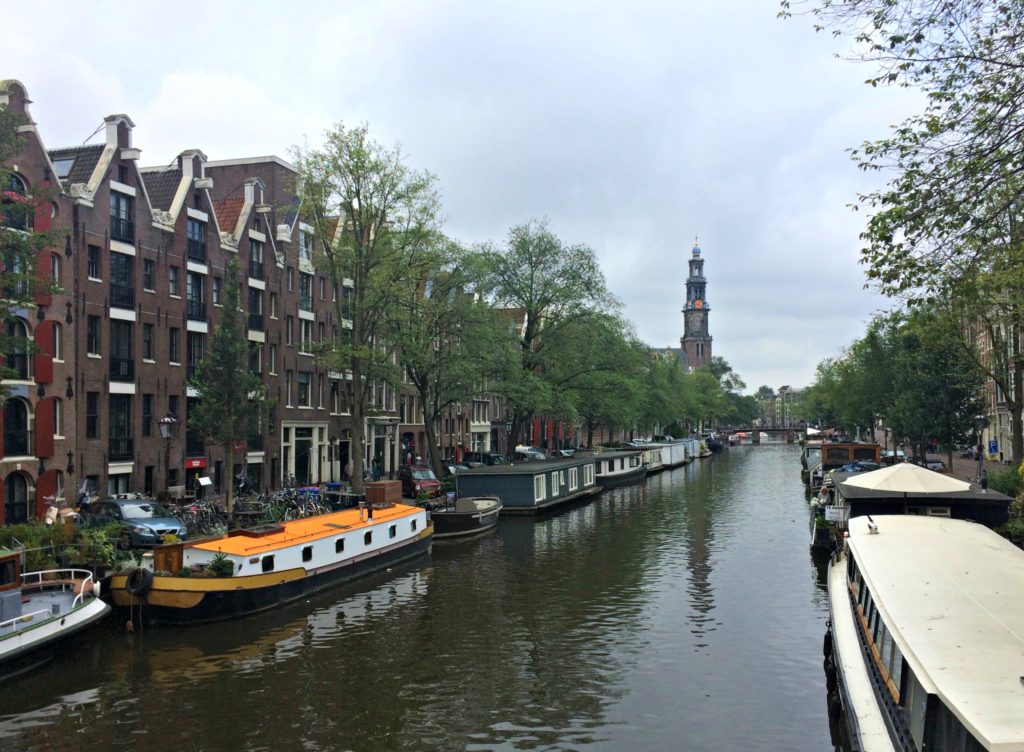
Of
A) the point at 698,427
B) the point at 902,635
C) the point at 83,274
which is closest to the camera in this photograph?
the point at 902,635

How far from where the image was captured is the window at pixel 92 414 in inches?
1512

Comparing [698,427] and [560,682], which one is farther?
Answer: [698,427]

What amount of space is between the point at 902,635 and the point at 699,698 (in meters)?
7.16

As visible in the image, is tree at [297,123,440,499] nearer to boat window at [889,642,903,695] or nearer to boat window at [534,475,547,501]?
boat window at [534,475,547,501]

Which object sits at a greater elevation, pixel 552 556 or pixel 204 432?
pixel 204 432

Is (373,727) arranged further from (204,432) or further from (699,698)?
(204,432)

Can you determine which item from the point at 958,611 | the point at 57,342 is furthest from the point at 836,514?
the point at 57,342

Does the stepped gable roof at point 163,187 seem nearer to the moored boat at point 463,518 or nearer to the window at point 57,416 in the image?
the window at point 57,416

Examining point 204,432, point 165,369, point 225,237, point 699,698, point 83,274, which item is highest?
point 225,237

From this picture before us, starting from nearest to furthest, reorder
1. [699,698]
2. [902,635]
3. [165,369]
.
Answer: [902,635], [699,698], [165,369]

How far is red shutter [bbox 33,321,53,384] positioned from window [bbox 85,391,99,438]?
2.87 metres

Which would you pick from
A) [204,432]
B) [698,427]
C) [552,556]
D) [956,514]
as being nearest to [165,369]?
[204,432]

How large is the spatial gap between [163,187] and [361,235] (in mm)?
11490

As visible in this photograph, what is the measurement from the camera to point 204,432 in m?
35.5
